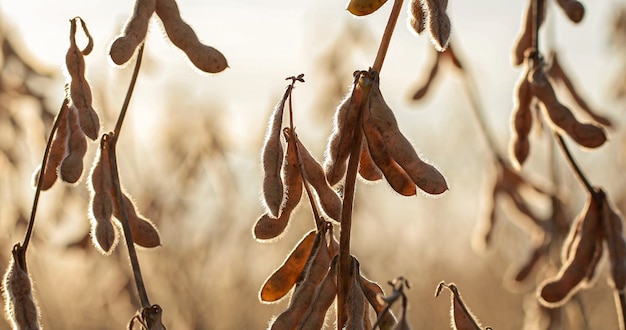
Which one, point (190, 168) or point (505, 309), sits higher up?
point (190, 168)

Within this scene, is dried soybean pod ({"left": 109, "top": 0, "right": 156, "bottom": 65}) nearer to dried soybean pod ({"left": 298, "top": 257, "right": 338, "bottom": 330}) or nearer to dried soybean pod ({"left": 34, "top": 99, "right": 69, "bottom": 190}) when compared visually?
dried soybean pod ({"left": 34, "top": 99, "right": 69, "bottom": 190})

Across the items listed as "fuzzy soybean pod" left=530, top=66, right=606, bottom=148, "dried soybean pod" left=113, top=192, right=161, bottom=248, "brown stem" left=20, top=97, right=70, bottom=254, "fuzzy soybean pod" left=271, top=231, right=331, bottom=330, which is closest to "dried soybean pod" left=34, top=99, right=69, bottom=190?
"brown stem" left=20, top=97, right=70, bottom=254

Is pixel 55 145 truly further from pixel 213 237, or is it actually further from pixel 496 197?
pixel 213 237

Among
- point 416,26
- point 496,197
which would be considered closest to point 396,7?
point 416,26

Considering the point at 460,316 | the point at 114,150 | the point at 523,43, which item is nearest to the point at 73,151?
the point at 114,150

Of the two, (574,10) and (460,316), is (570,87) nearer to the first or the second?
(574,10)

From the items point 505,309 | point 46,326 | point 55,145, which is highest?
point 55,145
